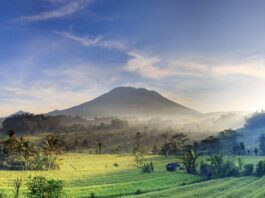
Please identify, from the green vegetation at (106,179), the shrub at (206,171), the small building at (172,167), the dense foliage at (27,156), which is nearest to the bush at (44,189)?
the green vegetation at (106,179)

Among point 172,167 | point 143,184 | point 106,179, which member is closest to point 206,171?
point 172,167

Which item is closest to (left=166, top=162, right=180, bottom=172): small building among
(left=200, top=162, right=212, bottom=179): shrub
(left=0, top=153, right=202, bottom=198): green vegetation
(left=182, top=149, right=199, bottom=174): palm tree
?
(left=0, top=153, right=202, bottom=198): green vegetation

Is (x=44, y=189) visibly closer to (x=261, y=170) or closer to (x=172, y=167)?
(x=261, y=170)

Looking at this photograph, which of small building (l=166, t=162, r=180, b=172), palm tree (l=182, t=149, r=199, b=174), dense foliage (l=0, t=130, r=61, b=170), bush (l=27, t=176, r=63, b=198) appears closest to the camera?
bush (l=27, t=176, r=63, b=198)

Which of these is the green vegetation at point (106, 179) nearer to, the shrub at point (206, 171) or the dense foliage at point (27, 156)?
the shrub at point (206, 171)

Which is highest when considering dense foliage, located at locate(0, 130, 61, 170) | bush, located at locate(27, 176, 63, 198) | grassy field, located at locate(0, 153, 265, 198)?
dense foliage, located at locate(0, 130, 61, 170)

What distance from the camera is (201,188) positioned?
90.8 m

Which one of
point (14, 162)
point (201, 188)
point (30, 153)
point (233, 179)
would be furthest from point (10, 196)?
point (14, 162)

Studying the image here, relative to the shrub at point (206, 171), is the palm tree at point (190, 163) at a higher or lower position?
higher

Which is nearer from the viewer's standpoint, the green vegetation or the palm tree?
the green vegetation

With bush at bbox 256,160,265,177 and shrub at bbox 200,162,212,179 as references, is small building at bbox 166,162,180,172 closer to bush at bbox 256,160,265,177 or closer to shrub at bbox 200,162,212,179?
shrub at bbox 200,162,212,179

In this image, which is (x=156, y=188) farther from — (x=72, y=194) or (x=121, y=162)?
(x=121, y=162)

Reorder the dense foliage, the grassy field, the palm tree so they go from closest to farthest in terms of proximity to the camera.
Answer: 1. the grassy field
2. the palm tree
3. the dense foliage

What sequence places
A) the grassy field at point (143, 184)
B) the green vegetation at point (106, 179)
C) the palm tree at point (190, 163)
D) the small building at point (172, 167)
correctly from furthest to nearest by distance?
the small building at point (172, 167) < the palm tree at point (190, 163) < the green vegetation at point (106, 179) < the grassy field at point (143, 184)
